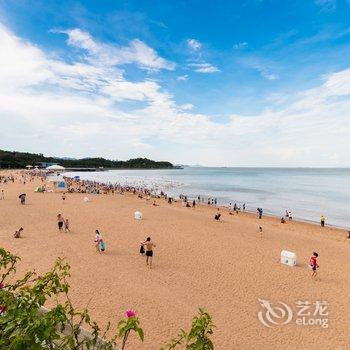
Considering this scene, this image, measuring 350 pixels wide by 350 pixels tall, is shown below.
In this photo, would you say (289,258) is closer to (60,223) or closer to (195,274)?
(195,274)

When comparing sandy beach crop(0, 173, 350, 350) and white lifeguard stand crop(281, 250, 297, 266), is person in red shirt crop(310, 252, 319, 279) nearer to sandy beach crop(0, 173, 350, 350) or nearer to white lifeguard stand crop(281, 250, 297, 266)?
sandy beach crop(0, 173, 350, 350)

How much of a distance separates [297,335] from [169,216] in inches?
870

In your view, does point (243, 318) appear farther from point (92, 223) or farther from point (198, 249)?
point (92, 223)

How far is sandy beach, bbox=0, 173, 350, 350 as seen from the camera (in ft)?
33.9

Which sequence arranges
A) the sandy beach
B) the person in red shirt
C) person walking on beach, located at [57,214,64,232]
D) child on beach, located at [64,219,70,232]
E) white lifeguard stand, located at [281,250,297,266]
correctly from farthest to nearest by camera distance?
person walking on beach, located at [57,214,64,232] < child on beach, located at [64,219,70,232] < white lifeguard stand, located at [281,250,297,266] < the person in red shirt < the sandy beach

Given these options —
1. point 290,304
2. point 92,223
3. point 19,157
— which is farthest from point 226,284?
point 19,157
